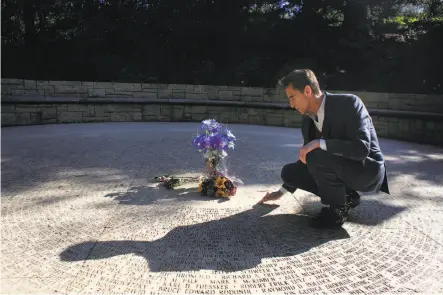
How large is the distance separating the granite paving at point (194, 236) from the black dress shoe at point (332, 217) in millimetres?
62

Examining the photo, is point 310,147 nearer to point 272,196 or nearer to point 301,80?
point 301,80

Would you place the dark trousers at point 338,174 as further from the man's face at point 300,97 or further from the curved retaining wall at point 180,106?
the curved retaining wall at point 180,106

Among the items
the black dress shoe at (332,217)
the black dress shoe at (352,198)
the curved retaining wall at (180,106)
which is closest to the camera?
the black dress shoe at (332,217)

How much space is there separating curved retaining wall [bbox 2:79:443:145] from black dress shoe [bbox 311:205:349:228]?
4.98 metres

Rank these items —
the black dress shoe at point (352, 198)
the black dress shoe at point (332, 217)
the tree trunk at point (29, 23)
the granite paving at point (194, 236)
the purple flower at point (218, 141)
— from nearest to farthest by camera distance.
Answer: the granite paving at point (194, 236), the black dress shoe at point (332, 217), the black dress shoe at point (352, 198), the purple flower at point (218, 141), the tree trunk at point (29, 23)

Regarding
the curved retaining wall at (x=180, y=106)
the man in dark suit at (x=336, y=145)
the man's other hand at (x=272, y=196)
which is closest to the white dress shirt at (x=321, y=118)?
the man in dark suit at (x=336, y=145)

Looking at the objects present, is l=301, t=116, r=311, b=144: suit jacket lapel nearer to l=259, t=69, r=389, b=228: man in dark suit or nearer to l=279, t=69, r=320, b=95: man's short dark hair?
l=259, t=69, r=389, b=228: man in dark suit

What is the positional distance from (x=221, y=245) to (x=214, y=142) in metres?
1.12

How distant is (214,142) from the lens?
3391mm

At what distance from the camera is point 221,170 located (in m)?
3.54

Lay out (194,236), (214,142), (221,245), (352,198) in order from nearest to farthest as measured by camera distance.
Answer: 1. (221,245)
2. (194,236)
3. (352,198)
4. (214,142)

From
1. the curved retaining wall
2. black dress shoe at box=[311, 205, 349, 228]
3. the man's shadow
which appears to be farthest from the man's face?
the curved retaining wall

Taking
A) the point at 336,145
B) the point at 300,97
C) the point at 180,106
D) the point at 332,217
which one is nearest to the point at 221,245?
the point at 332,217

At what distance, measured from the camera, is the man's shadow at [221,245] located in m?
2.25
